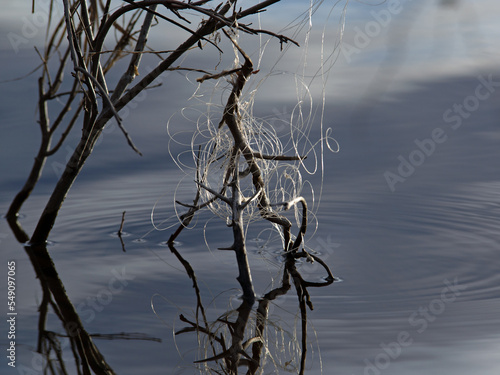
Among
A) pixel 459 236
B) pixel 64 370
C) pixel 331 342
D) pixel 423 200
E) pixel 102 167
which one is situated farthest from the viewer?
pixel 102 167

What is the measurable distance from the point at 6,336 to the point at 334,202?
143 cm

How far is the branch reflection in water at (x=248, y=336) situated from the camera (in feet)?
5.02

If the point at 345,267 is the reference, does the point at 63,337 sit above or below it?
below

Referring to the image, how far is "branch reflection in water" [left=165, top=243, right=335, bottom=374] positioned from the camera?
153cm

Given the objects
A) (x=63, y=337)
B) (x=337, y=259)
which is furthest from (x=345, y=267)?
(x=63, y=337)

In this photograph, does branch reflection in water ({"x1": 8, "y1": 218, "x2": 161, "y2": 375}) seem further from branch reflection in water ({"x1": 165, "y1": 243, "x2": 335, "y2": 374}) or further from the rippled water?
branch reflection in water ({"x1": 165, "y1": 243, "x2": 335, "y2": 374})

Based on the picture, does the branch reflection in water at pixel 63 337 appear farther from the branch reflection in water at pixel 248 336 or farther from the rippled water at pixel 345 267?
the branch reflection in water at pixel 248 336

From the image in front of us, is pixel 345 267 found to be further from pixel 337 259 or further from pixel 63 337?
pixel 63 337

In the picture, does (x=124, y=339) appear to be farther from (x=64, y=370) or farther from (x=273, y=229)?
(x=273, y=229)

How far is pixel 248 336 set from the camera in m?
1.66

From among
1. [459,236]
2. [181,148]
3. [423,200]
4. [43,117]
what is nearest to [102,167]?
[181,148]

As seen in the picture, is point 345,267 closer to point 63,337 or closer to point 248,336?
point 248,336

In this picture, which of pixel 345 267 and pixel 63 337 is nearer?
pixel 63 337

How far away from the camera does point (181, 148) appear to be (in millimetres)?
3404
